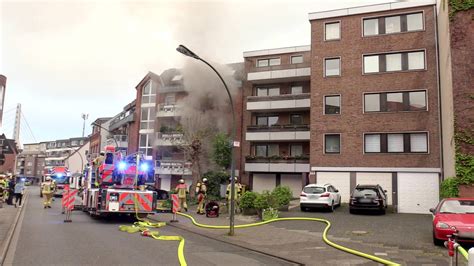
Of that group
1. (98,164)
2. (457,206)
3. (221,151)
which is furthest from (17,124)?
(457,206)

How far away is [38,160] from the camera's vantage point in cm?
11712

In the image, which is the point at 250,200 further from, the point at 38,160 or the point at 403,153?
the point at 38,160

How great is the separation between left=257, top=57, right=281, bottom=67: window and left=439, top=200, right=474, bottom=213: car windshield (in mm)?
22806

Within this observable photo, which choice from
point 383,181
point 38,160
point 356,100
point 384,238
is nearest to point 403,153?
point 383,181

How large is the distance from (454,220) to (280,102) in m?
20.8

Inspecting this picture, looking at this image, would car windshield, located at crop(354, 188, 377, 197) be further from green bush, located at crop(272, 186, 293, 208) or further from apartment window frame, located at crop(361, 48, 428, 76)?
apartment window frame, located at crop(361, 48, 428, 76)

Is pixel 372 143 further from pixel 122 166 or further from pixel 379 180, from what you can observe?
pixel 122 166

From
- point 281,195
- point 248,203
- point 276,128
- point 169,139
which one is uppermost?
point 276,128

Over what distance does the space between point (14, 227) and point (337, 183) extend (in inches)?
649

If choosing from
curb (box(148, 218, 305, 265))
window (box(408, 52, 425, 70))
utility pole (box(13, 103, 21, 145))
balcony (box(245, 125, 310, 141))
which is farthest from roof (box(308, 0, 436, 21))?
utility pole (box(13, 103, 21, 145))

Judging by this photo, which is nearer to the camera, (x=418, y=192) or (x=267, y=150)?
(x=418, y=192)

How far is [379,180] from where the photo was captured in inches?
880

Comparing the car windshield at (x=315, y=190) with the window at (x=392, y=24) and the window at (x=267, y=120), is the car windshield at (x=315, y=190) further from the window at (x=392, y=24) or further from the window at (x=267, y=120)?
the window at (x=267, y=120)

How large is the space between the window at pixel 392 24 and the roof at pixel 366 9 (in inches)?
21.6
